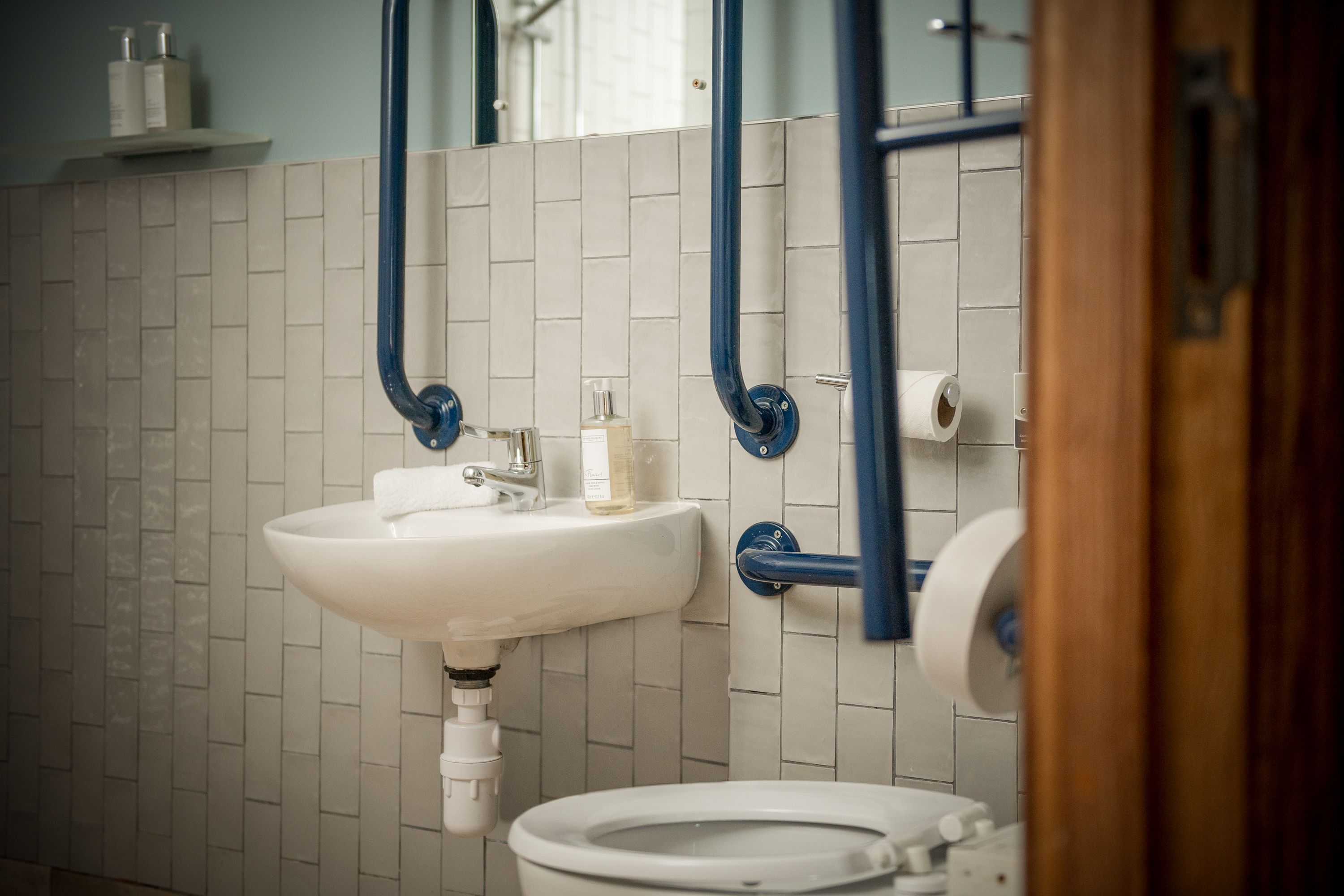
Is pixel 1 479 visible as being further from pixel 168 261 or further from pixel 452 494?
pixel 452 494

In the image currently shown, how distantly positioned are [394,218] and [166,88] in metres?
0.58

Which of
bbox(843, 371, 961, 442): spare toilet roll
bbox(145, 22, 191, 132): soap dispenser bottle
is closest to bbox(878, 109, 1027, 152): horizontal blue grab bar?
bbox(843, 371, 961, 442): spare toilet roll

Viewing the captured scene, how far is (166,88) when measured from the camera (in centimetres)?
181

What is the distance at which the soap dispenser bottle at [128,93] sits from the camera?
1811 mm

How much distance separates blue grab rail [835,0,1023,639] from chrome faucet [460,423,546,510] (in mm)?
826

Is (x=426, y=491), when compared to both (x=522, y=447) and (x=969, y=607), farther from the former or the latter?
(x=969, y=607)

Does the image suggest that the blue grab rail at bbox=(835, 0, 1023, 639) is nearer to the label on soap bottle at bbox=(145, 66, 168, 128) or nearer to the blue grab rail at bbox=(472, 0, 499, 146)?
the blue grab rail at bbox=(472, 0, 499, 146)

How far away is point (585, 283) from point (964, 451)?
64 cm

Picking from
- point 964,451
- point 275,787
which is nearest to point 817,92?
point 964,451

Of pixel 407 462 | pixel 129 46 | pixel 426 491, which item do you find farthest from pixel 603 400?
pixel 129 46

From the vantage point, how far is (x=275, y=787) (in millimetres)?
1852

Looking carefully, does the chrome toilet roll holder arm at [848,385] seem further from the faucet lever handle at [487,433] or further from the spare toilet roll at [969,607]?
the spare toilet roll at [969,607]

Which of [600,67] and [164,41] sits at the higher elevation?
[164,41]

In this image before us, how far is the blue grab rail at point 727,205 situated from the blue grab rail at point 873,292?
0.59m
